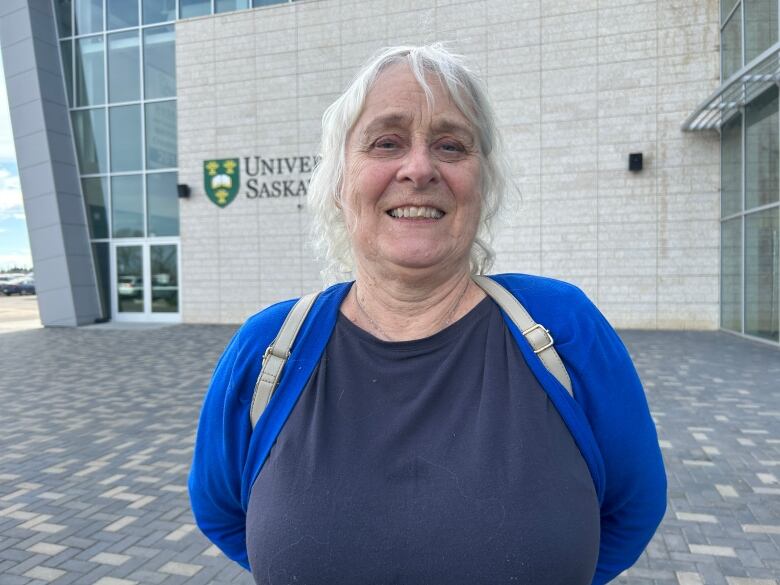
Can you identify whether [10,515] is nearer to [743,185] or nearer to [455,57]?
[455,57]

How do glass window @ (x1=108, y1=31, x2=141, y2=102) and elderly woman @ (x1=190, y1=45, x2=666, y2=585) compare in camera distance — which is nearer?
elderly woman @ (x1=190, y1=45, x2=666, y2=585)

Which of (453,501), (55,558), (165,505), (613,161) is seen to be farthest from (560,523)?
(613,161)

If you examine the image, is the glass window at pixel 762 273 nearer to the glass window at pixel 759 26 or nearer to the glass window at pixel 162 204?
the glass window at pixel 759 26

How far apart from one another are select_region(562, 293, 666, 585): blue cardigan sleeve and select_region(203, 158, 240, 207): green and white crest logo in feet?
49.8

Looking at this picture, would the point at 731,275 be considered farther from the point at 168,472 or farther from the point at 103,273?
the point at 103,273

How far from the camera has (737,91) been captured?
10641 millimetres

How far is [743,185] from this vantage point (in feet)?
36.8

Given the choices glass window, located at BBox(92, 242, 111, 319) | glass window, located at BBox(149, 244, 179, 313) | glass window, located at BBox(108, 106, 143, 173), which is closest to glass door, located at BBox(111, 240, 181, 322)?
glass window, located at BBox(149, 244, 179, 313)

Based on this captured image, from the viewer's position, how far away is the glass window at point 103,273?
17203 mm

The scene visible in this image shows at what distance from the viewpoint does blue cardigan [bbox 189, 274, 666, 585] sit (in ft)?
4.29

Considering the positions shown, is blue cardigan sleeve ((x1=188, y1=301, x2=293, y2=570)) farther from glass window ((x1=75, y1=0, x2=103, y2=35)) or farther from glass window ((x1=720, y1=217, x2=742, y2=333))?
glass window ((x1=75, y1=0, x2=103, y2=35))

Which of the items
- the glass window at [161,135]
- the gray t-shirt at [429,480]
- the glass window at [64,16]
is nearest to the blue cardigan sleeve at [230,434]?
the gray t-shirt at [429,480]

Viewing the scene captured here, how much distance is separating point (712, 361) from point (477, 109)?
353 inches

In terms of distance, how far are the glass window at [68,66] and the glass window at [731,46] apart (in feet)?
52.7
